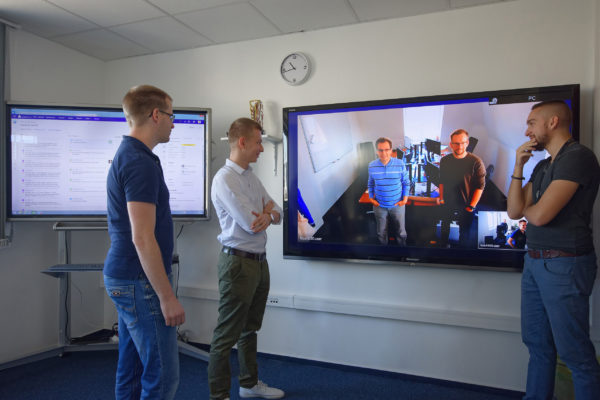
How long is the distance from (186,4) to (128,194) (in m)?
1.75

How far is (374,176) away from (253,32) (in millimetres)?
1426

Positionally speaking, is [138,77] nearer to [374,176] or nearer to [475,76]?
[374,176]

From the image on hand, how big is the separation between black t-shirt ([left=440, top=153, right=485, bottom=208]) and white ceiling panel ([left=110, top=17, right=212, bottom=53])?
6.86 ft

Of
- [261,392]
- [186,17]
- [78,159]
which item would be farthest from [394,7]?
[261,392]

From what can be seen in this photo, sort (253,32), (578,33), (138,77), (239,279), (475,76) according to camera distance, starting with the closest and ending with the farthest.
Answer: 1. (239,279)
2. (578,33)
3. (475,76)
4. (253,32)
5. (138,77)

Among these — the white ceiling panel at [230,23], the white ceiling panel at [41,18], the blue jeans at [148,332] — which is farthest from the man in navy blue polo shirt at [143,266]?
the white ceiling panel at [41,18]

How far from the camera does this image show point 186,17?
2.75 meters

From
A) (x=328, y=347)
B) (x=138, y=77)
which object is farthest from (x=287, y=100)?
(x=328, y=347)

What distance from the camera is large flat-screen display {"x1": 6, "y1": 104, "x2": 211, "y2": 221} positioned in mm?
2834

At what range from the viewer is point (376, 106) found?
2.67m

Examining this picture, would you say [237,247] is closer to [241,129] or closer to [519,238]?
[241,129]

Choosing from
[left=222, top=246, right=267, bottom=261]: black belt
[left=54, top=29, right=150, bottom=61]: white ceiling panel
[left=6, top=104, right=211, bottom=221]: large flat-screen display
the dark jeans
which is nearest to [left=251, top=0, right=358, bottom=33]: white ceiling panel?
[left=6, top=104, right=211, bottom=221]: large flat-screen display

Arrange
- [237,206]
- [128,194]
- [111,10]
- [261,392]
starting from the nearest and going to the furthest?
[128,194] → [237,206] → [261,392] → [111,10]

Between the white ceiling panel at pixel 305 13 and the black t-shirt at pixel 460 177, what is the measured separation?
118 centimetres
